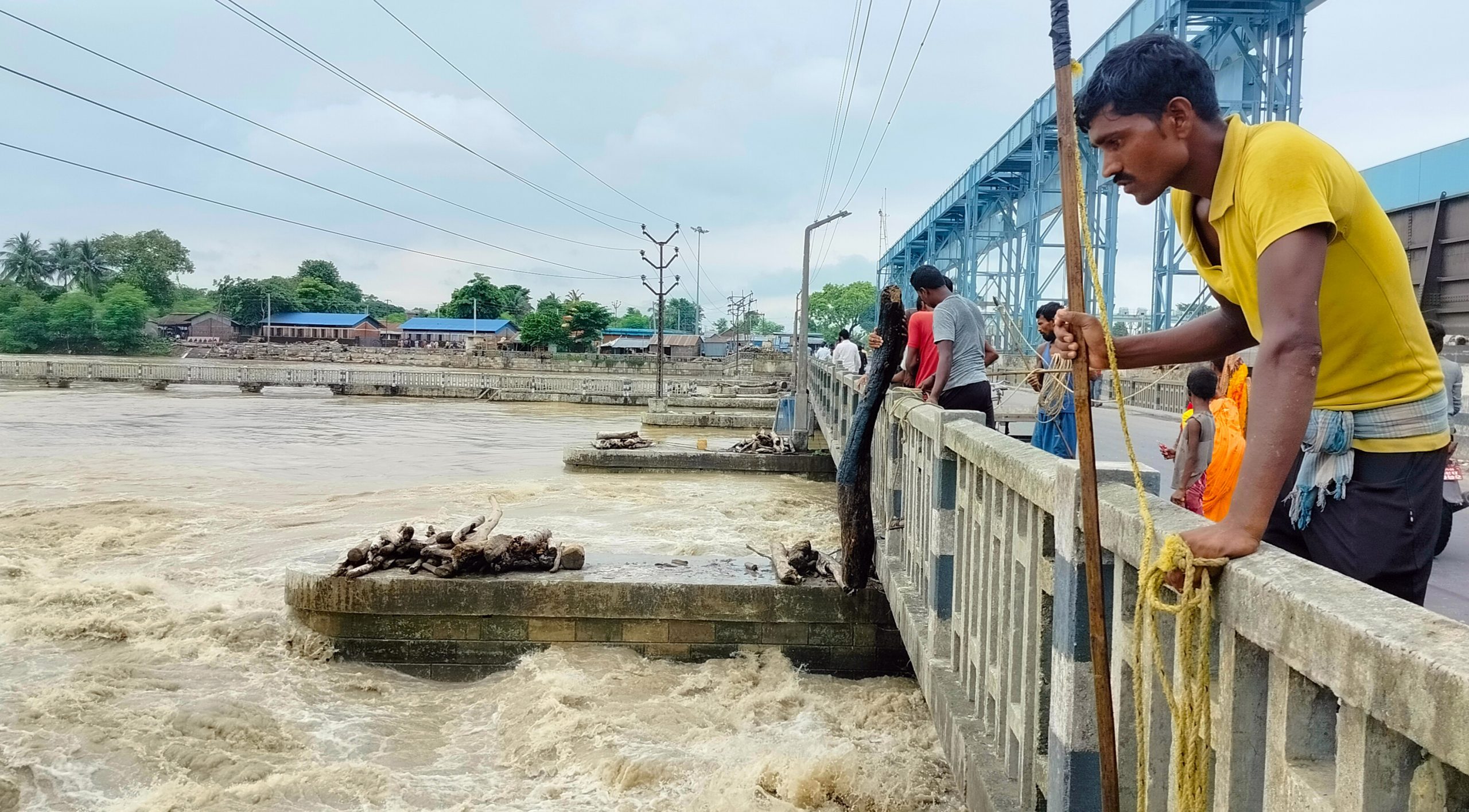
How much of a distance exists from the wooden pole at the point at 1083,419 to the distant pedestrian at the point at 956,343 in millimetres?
4522

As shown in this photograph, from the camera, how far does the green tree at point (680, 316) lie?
128 metres

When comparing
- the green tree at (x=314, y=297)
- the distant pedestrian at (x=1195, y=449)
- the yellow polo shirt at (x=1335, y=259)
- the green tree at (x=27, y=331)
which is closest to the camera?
the yellow polo shirt at (x=1335, y=259)

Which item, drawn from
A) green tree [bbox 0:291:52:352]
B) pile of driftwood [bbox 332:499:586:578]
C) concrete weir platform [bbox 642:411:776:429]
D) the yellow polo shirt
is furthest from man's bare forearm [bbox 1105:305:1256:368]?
green tree [bbox 0:291:52:352]

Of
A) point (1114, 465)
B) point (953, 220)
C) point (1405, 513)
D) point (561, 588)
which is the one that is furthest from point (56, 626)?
point (953, 220)

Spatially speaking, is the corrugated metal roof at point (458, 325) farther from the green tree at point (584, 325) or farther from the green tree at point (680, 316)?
the green tree at point (680, 316)

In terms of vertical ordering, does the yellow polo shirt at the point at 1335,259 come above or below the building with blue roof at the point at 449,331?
below

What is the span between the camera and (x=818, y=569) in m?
6.93

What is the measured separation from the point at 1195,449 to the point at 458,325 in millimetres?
87983

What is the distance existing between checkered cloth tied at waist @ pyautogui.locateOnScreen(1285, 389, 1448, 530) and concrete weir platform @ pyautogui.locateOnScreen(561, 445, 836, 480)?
14416 mm

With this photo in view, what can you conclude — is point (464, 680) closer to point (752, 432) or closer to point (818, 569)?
point (818, 569)

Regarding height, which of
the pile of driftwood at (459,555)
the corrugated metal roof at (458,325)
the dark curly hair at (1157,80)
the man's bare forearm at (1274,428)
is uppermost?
the corrugated metal roof at (458,325)

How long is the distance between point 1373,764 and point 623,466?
16.0 m

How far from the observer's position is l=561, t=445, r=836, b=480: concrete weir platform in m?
16.8

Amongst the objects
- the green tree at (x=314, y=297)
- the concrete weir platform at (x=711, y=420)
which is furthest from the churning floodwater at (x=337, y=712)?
the green tree at (x=314, y=297)
